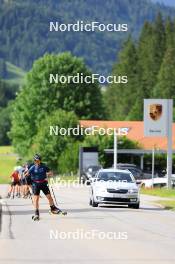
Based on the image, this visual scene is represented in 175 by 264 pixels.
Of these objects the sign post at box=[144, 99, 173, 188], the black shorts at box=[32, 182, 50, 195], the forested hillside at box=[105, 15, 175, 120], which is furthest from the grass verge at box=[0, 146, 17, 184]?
the black shorts at box=[32, 182, 50, 195]

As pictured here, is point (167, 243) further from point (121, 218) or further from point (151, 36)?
point (151, 36)

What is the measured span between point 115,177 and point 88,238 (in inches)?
611

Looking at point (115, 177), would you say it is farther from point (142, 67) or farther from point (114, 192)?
point (142, 67)

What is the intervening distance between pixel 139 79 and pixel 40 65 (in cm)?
2946

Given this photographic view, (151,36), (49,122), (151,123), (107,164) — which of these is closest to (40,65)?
(49,122)

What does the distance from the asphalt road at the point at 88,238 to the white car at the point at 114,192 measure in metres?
3.22

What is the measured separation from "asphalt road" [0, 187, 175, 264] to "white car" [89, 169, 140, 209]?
3.22 metres

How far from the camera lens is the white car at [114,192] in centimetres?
3375

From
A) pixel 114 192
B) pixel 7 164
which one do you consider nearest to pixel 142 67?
pixel 7 164

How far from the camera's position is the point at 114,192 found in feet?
111

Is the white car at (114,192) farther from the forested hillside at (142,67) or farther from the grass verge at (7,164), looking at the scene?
the forested hillside at (142,67)

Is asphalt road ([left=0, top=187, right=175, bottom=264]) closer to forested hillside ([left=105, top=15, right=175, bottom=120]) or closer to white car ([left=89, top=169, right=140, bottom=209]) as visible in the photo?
white car ([left=89, top=169, right=140, bottom=209])

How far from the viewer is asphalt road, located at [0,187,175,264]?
15.9m

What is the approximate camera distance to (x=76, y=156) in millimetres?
84375
